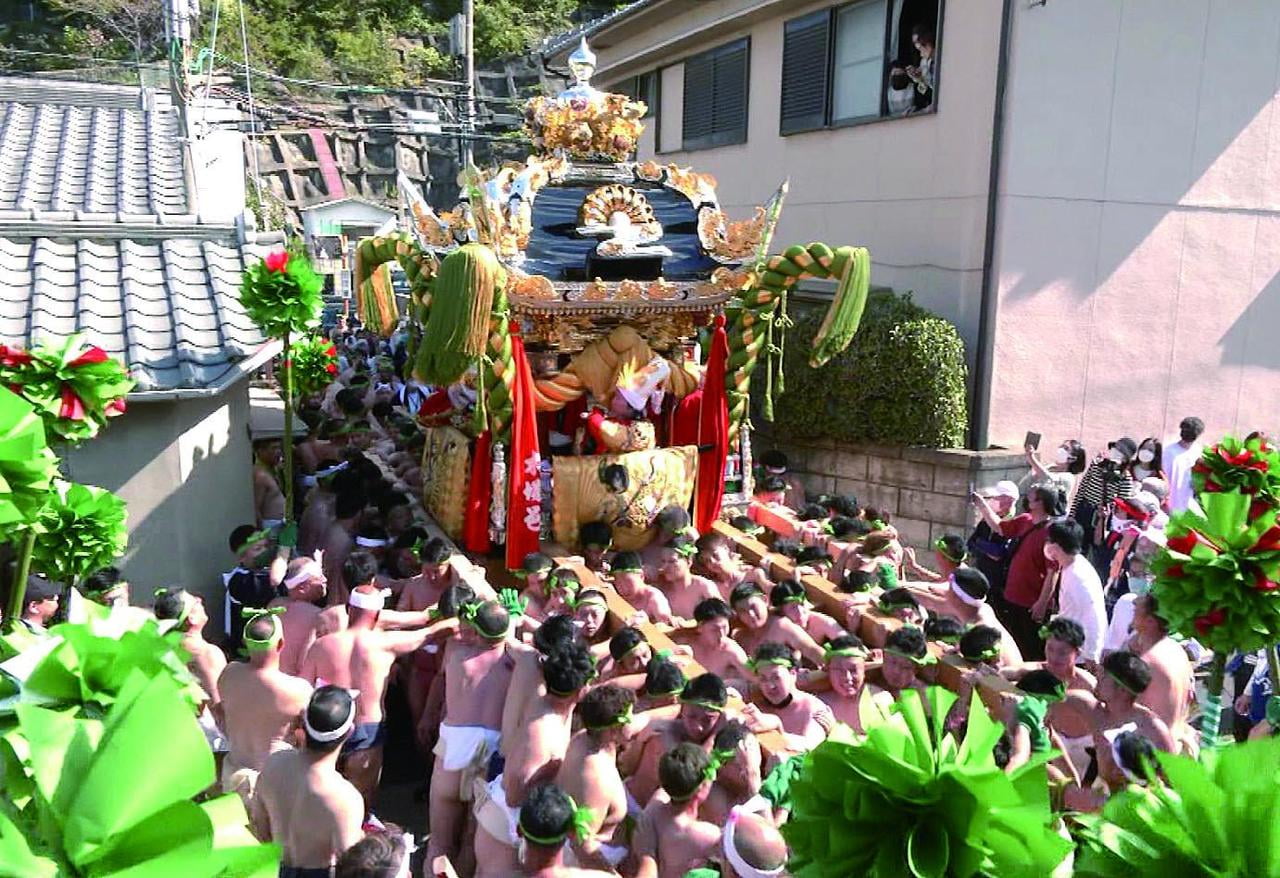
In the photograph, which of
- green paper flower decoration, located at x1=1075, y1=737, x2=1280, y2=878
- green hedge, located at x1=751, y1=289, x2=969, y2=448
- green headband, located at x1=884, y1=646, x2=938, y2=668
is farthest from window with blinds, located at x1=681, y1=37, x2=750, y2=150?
green paper flower decoration, located at x1=1075, y1=737, x2=1280, y2=878

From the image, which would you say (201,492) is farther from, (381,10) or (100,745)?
(381,10)

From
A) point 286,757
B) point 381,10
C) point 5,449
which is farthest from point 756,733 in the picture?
point 381,10

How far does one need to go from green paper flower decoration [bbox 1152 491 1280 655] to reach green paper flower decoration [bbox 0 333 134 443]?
12.0 ft

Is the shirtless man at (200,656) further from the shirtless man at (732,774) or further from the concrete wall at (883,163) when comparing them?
the concrete wall at (883,163)

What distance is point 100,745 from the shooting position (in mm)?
1468

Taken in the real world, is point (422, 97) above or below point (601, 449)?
above

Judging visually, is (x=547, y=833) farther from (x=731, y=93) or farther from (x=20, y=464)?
(x=731, y=93)

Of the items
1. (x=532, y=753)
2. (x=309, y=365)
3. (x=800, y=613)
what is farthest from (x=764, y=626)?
(x=309, y=365)

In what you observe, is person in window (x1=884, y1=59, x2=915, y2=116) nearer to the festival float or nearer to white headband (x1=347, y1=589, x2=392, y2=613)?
the festival float

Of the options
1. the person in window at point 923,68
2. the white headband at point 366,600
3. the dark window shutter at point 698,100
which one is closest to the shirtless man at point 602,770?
the white headband at point 366,600

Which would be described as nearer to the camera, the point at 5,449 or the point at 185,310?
the point at 5,449

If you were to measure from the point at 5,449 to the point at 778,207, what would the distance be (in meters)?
5.94

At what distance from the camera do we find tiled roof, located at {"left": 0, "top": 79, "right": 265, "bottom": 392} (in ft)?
18.8

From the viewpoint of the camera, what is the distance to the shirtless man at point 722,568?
20.8ft
